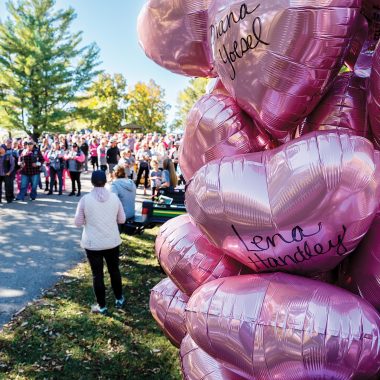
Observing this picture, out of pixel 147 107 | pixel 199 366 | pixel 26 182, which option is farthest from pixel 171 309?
pixel 147 107

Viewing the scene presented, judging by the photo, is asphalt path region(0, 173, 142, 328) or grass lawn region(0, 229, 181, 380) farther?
asphalt path region(0, 173, 142, 328)

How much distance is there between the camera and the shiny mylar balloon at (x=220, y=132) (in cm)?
175

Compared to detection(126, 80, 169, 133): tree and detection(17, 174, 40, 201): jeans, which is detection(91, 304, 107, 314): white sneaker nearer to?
detection(17, 174, 40, 201): jeans

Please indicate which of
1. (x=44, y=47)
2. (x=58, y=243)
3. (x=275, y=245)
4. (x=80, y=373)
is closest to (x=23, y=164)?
(x=58, y=243)

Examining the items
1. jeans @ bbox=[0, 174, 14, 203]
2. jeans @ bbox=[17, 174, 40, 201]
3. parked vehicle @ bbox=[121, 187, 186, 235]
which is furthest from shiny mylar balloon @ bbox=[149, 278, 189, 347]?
jeans @ bbox=[17, 174, 40, 201]

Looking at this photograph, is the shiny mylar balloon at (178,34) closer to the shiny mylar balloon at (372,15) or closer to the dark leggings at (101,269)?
the shiny mylar balloon at (372,15)

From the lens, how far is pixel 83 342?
146 inches

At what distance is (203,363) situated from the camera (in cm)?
185

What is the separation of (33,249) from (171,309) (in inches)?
190

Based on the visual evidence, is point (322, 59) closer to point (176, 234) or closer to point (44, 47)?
point (176, 234)

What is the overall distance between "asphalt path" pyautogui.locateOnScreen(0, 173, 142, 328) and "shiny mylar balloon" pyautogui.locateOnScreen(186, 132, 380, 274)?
3.49 metres

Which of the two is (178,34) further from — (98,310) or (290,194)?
(98,310)

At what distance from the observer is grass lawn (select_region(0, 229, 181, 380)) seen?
3314 mm

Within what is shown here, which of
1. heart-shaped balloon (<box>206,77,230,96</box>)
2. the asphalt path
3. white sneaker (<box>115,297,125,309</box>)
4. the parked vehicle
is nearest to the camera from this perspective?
heart-shaped balloon (<box>206,77,230,96</box>)
